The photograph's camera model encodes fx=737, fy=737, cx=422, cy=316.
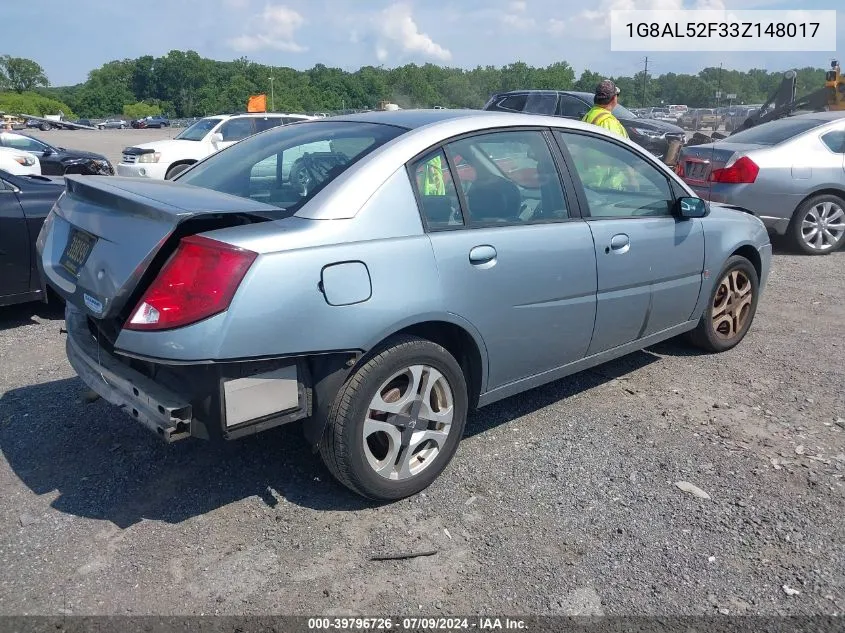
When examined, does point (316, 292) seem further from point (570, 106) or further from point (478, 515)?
point (570, 106)

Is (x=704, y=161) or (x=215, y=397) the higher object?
(x=704, y=161)

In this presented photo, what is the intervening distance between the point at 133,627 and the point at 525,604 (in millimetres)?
1353

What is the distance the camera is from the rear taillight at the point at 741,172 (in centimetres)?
830

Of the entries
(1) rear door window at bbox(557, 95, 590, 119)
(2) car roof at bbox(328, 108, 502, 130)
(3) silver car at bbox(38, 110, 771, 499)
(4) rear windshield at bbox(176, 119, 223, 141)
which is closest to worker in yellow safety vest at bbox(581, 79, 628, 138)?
(3) silver car at bbox(38, 110, 771, 499)

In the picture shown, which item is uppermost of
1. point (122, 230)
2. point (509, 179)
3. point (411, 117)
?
point (411, 117)

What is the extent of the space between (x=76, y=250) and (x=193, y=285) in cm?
85

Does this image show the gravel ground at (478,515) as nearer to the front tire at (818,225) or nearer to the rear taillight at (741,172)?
the rear taillight at (741,172)

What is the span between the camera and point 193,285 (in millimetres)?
2670

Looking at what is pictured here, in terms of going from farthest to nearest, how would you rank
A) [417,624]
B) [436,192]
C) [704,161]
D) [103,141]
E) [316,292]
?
1. [103,141]
2. [704,161]
3. [436,192]
4. [316,292]
5. [417,624]

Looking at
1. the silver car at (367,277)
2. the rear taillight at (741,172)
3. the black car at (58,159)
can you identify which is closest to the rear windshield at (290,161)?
the silver car at (367,277)

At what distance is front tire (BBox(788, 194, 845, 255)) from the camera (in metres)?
8.52

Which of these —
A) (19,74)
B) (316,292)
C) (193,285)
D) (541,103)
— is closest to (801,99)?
(541,103)

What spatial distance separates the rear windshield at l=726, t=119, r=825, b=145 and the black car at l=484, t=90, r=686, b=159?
6590 mm

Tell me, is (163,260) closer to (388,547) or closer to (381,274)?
(381,274)
